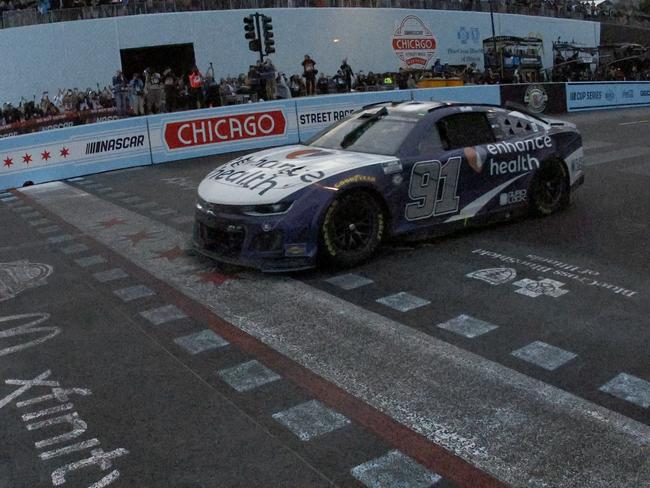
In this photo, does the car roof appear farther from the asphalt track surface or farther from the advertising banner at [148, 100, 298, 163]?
the advertising banner at [148, 100, 298, 163]

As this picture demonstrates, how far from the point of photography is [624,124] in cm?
2022

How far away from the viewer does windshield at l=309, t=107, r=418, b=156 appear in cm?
734

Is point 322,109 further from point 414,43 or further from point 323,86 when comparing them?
point 414,43

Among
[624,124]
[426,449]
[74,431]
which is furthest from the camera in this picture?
[624,124]

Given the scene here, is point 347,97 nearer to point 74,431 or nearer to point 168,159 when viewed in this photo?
point 168,159

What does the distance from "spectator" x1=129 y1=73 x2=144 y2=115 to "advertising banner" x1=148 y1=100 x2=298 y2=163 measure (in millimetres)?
4414

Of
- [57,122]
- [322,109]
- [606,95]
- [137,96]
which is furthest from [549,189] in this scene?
[606,95]

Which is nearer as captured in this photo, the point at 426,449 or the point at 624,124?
the point at 426,449

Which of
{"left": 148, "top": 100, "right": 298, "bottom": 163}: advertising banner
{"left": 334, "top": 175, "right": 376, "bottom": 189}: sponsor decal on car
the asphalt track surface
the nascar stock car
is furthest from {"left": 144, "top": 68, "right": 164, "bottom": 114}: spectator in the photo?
{"left": 334, "top": 175, "right": 376, "bottom": 189}: sponsor decal on car

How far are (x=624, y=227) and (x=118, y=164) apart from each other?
1128 cm

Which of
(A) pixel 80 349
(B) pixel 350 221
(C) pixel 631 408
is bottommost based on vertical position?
(C) pixel 631 408

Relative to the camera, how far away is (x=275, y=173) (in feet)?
22.2

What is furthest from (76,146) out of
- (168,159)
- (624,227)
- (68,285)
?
(624,227)

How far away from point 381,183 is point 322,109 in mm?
12437
